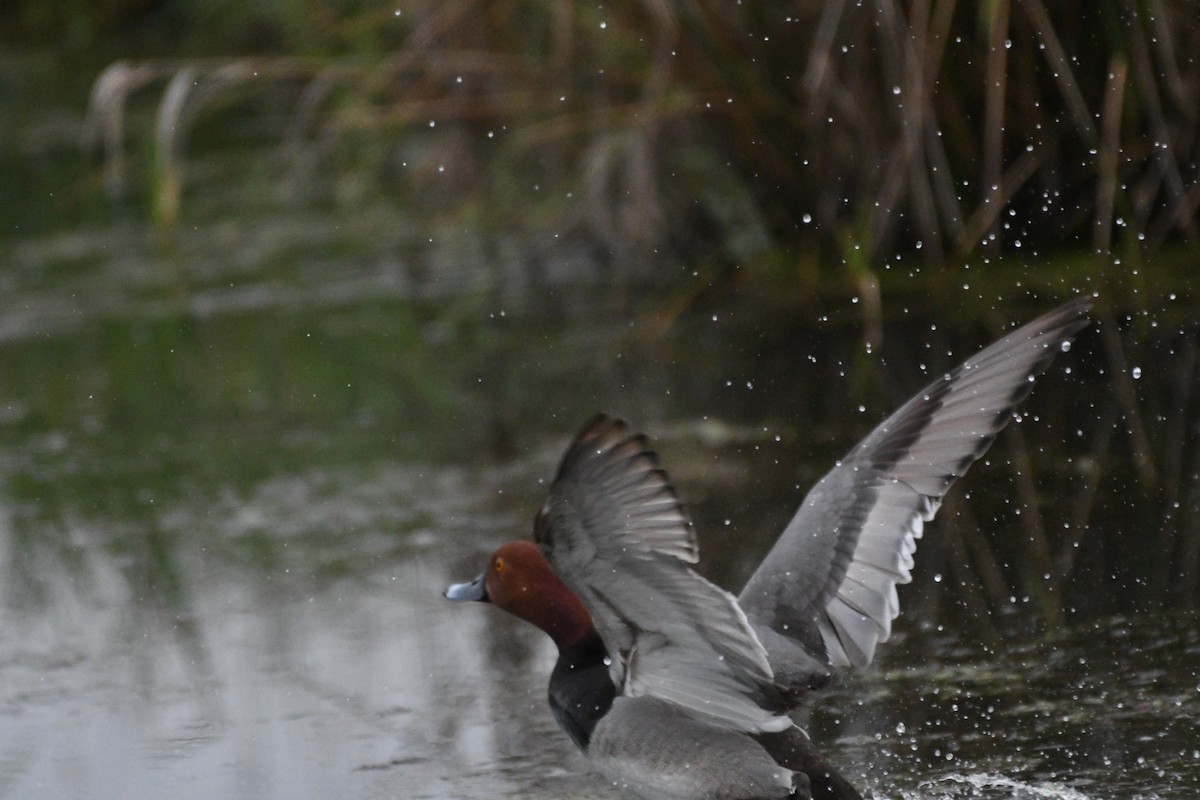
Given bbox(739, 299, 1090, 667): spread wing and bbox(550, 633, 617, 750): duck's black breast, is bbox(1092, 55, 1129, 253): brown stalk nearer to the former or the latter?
bbox(739, 299, 1090, 667): spread wing

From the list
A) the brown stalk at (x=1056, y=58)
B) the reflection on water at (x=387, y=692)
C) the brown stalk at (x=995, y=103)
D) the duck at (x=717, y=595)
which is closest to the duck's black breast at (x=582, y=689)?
the duck at (x=717, y=595)

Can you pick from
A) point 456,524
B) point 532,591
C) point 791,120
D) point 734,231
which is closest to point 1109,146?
point 791,120

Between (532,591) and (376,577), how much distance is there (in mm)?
1688

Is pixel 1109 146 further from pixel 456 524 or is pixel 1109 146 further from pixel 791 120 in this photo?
pixel 456 524

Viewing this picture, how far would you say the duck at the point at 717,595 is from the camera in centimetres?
263

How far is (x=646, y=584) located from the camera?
2.72 m

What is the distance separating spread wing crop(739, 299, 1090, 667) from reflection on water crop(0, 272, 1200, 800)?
0.91ft

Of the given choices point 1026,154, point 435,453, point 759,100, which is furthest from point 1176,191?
point 435,453

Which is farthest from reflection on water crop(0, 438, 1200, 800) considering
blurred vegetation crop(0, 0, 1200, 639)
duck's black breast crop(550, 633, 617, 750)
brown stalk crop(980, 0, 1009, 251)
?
brown stalk crop(980, 0, 1009, 251)

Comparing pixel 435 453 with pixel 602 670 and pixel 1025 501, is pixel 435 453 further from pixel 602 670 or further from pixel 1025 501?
pixel 602 670

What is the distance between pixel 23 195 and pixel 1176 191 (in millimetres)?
8275

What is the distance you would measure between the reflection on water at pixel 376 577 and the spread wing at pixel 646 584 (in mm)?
419

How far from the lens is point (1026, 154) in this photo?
6020 mm

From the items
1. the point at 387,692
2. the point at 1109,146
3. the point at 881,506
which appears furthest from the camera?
the point at 1109,146
